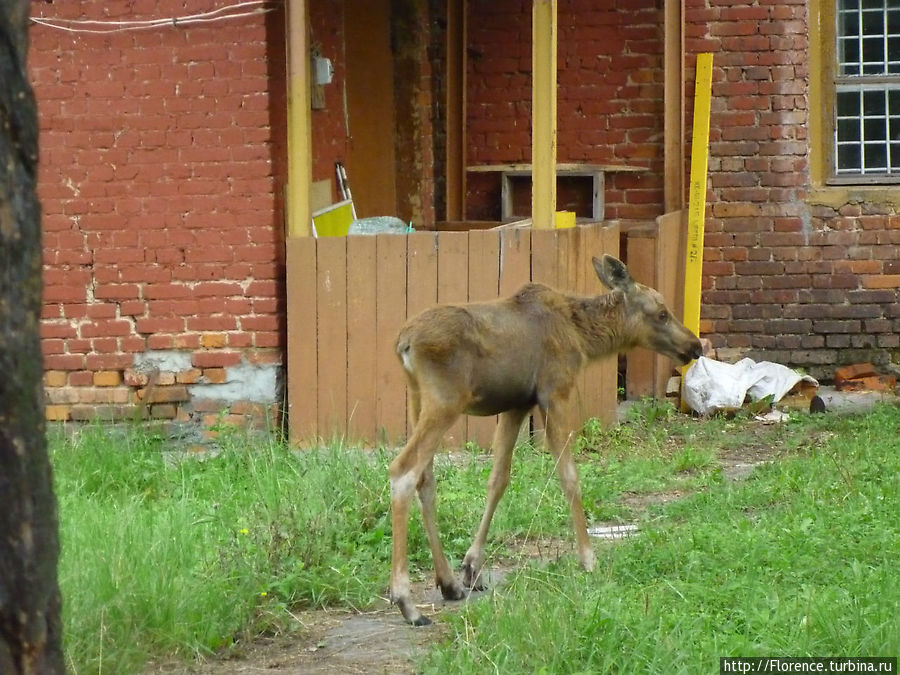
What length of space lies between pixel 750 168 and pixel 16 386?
892 centimetres

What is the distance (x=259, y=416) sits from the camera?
9422 millimetres

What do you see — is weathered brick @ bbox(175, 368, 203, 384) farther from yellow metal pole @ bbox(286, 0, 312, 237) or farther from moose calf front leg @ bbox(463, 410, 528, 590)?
moose calf front leg @ bbox(463, 410, 528, 590)

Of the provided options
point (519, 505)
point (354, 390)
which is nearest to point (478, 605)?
point (519, 505)

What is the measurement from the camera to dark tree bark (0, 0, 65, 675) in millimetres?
3160

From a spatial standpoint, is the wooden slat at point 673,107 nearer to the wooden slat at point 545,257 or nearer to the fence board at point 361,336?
the wooden slat at point 545,257

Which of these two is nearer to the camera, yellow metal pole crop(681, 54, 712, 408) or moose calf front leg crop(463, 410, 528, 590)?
moose calf front leg crop(463, 410, 528, 590)

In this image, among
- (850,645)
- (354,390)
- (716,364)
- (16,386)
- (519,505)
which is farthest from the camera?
(716,364)

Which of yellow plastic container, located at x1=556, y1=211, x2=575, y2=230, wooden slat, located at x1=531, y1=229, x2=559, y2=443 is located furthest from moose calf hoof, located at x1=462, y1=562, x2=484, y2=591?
yellow plastic container, located at x1=556, y1=211, x2=575, y2=230

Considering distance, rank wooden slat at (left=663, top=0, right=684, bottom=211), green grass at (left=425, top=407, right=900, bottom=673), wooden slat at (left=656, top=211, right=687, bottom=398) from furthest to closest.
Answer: wooden slat at (left=663, top=0, right=684, bottom=211), wooden slat at (left=656, top=211, right=687, bottom=398), green grass at (left=425, top=407, right=900, bottom=673)

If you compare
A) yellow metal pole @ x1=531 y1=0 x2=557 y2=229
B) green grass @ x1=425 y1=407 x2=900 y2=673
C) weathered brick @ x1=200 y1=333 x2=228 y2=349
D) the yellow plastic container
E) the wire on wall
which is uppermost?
the wire on wall

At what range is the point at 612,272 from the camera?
22.5 ft

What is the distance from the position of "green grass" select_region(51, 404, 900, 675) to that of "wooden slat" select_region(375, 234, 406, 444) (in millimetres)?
768

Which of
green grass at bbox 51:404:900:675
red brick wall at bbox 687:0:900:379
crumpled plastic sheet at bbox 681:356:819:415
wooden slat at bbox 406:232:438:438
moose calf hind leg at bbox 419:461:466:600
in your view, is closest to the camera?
green grass at bbox 51:404:900:675

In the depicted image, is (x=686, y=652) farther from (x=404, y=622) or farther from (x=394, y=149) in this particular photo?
(x=394, y=149)
